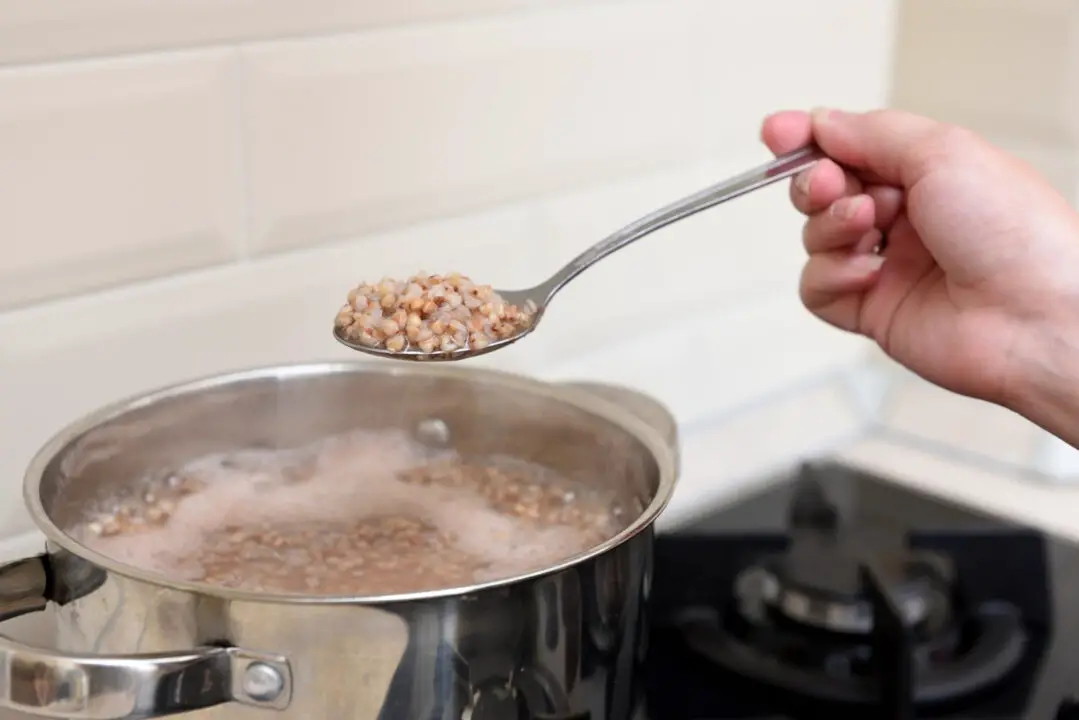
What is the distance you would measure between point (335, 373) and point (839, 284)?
29 centimetres

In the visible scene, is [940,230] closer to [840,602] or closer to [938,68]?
[840,602]

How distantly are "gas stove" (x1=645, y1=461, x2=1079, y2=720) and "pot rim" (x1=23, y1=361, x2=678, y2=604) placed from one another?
0.17 m

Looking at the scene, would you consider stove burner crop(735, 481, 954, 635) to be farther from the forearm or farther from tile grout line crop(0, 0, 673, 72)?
tile grout line crop(0, 0, 673, 72)

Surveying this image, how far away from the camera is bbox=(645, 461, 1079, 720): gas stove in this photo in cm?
62

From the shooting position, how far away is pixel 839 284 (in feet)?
2.26

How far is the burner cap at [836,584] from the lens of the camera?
2.19 ft

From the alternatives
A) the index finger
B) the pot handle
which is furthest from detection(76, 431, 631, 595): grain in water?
the index finger

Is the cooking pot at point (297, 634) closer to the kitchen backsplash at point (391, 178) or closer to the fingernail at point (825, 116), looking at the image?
the kitchen backsplash at point (391, 178)

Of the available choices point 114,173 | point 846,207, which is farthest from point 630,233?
point 114,173

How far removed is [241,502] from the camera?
1.83 ft

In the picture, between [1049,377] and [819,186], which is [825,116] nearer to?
[819,186]

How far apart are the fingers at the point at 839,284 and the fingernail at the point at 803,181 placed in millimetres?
77

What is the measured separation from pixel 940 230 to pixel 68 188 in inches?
15.8

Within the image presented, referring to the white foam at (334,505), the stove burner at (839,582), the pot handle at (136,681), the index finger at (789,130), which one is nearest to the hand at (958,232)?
the index finger at (789,130)
